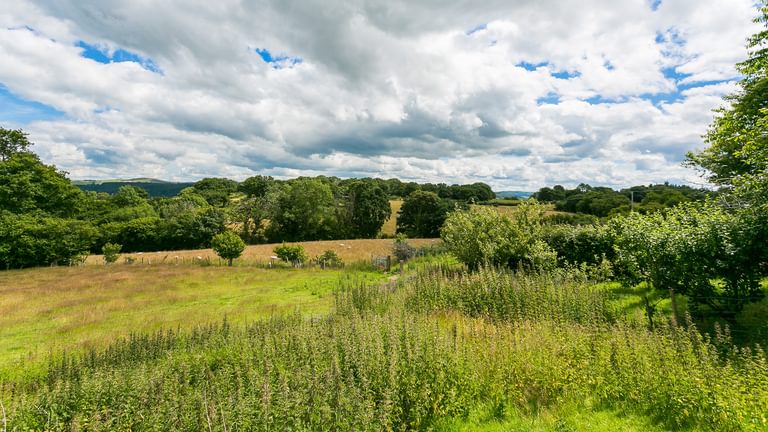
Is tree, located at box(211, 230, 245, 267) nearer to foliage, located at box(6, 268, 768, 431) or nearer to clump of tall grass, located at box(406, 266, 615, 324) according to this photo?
foliage, located at box(6, 268, 768, 431)

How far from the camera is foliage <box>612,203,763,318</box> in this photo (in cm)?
710

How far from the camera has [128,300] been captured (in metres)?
16.9

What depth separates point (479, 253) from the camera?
15.8 m

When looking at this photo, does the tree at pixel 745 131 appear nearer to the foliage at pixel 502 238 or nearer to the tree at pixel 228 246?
the foliage at pixel 502 238

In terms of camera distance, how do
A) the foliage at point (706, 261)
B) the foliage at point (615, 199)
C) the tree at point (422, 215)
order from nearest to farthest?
the foliage at point (706, 261), the foliage at point (615, 199), the tree at point (422, 215)

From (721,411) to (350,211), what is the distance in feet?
177

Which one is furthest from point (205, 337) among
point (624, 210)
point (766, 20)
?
point (624, 210)

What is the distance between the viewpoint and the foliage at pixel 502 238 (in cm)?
1440

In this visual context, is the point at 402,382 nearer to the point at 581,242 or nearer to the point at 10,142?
the point at 581,242

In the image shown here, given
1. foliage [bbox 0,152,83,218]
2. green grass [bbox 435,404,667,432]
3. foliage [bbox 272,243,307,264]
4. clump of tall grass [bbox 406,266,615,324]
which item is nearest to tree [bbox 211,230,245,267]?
foliage [bbox 272,243,307,264]

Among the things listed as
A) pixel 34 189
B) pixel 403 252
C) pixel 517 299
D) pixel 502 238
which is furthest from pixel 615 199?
pixel 34 189

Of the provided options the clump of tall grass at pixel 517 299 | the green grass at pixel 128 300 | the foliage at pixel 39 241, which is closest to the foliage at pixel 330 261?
the green grass at pixel 128 300

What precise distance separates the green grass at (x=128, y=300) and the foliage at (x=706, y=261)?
9277mm

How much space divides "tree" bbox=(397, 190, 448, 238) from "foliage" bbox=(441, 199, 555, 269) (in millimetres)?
38141
